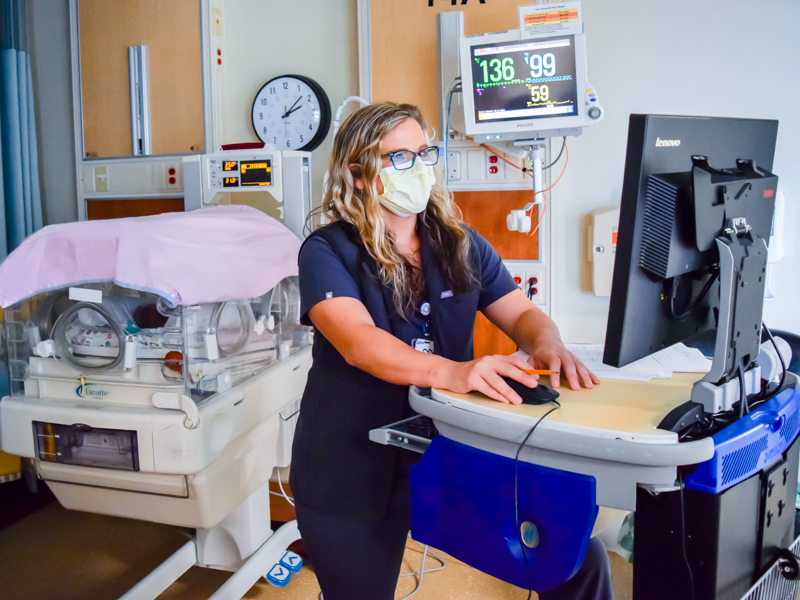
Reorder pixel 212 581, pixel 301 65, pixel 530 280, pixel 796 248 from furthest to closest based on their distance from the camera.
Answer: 1. pixel 301 65
2. pixel 530 280
3. pixel 796 248
4. pixel 212 581

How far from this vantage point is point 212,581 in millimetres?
2215

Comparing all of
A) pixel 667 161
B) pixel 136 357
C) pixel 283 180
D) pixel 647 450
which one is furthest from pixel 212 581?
pixel 667 161

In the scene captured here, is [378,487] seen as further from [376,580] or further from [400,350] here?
[400,350]

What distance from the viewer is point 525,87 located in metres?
2.33

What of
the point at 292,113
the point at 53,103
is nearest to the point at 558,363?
the point at 292,113

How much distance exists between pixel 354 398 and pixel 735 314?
2.35 feet

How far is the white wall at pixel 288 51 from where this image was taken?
113 inches

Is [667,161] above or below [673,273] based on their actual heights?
above

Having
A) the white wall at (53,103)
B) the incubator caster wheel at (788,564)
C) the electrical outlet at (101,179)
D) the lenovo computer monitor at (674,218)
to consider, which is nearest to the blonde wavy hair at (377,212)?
Result: the lenovo computer monitor at (674,218)

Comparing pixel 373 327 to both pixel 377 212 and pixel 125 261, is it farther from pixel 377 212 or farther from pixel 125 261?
pixel 125 261

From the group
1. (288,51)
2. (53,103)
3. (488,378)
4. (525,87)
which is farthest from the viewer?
(53,103)

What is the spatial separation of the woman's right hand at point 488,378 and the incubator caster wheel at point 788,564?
52cm

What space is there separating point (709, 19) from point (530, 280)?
3.88 ft

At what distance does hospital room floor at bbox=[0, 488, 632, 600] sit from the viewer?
2.12 metres
